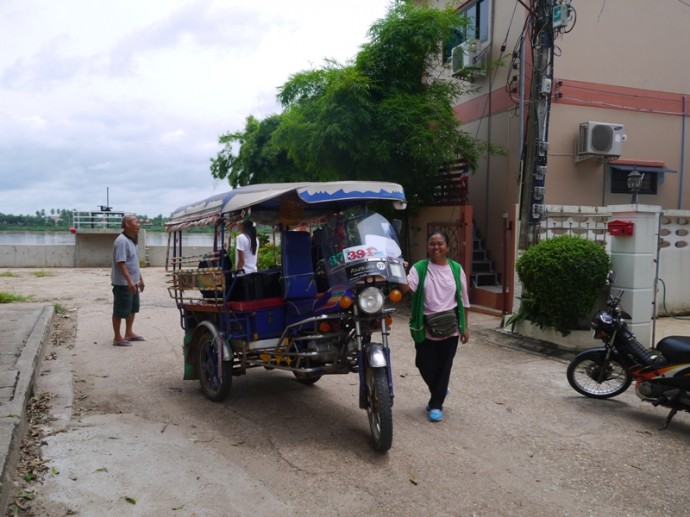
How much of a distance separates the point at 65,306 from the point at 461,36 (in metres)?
10.5

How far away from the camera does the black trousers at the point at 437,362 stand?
16.6 ft

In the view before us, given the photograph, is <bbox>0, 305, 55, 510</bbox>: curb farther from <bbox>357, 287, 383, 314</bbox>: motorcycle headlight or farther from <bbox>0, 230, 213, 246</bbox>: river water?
<bbox>0, 230, 213, 246</bbox>: river water

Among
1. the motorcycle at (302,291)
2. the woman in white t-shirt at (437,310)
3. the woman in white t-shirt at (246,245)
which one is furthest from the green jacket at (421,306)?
the woman in white t-shirt at (246,245)

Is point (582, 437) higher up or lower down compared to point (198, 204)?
lower down

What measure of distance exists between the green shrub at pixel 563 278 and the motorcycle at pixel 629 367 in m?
1.59

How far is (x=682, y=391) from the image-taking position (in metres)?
4.82

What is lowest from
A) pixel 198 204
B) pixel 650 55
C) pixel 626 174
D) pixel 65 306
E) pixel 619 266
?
pixel 65 306

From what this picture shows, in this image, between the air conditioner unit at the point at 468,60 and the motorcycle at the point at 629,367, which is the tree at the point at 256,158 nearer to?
the air conditioner unit at the point at 468,60

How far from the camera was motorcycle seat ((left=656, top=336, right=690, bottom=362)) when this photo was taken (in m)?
4.86

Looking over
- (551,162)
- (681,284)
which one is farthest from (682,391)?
(551,162)

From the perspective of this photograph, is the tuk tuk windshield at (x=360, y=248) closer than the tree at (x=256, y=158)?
Yes

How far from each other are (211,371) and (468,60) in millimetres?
9744

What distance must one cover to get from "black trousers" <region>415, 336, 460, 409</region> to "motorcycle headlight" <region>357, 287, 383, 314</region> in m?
0.94

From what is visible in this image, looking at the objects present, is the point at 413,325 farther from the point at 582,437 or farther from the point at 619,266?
the point at 619,266
